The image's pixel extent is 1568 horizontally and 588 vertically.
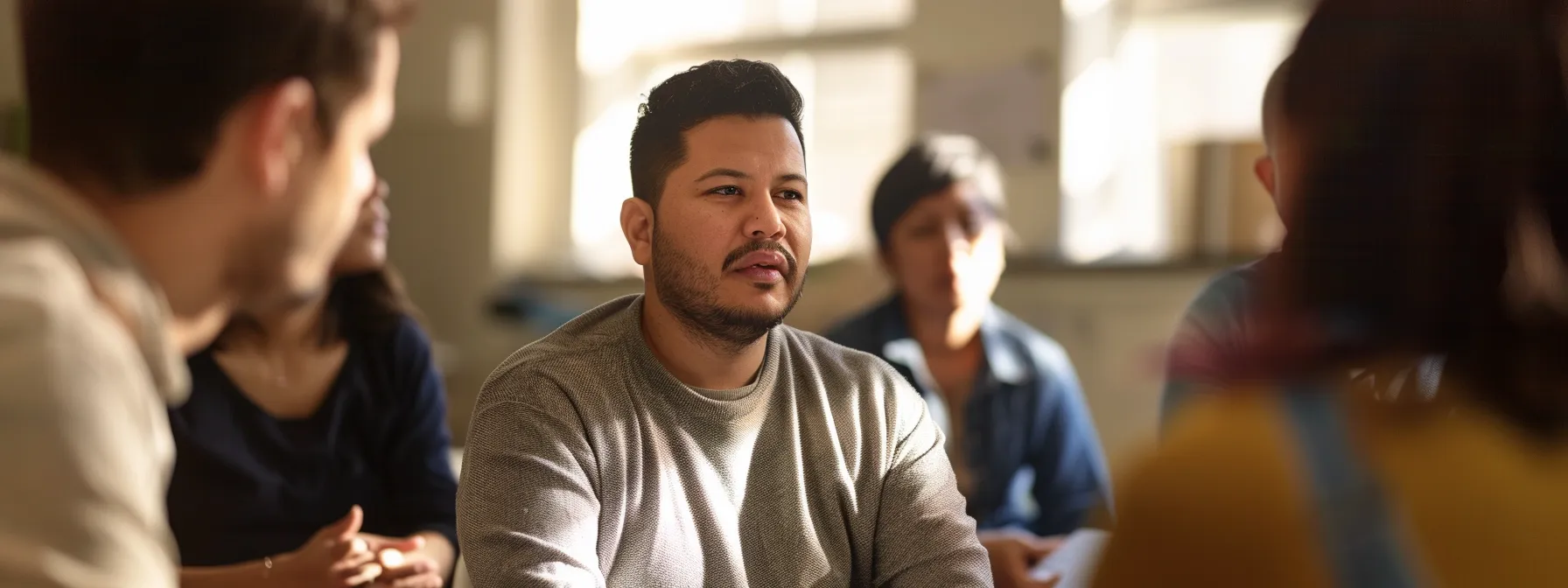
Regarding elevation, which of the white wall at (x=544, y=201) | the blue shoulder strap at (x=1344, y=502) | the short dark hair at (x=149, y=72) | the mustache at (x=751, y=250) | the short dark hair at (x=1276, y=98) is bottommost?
the white wall at (x=544, y=201)

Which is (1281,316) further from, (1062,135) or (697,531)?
(1062,135)

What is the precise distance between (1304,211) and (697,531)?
404mm

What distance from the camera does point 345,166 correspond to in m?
0.68

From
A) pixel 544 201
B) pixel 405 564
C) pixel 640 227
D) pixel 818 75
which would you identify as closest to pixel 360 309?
pixel 405 564

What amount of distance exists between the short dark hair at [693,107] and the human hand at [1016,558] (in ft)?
1.32

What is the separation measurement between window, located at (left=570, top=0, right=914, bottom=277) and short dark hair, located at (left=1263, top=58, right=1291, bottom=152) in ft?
4.78

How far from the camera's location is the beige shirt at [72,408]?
529 millimetres

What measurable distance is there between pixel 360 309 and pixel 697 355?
50 centimetres

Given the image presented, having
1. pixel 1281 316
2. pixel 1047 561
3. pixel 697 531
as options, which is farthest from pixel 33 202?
pixel 1047 561

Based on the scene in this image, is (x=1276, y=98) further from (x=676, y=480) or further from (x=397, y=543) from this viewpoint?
(x=397, y=543)

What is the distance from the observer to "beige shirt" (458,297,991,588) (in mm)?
840

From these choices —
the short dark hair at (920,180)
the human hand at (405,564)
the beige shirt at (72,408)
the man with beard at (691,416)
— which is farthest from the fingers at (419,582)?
the short dark hair at (920,180)

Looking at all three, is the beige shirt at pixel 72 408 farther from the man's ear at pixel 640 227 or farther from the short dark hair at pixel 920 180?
the short dark hair at pixel 920 180

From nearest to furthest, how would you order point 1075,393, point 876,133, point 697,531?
point 697,531 → point 1075,393 → point 876,133
